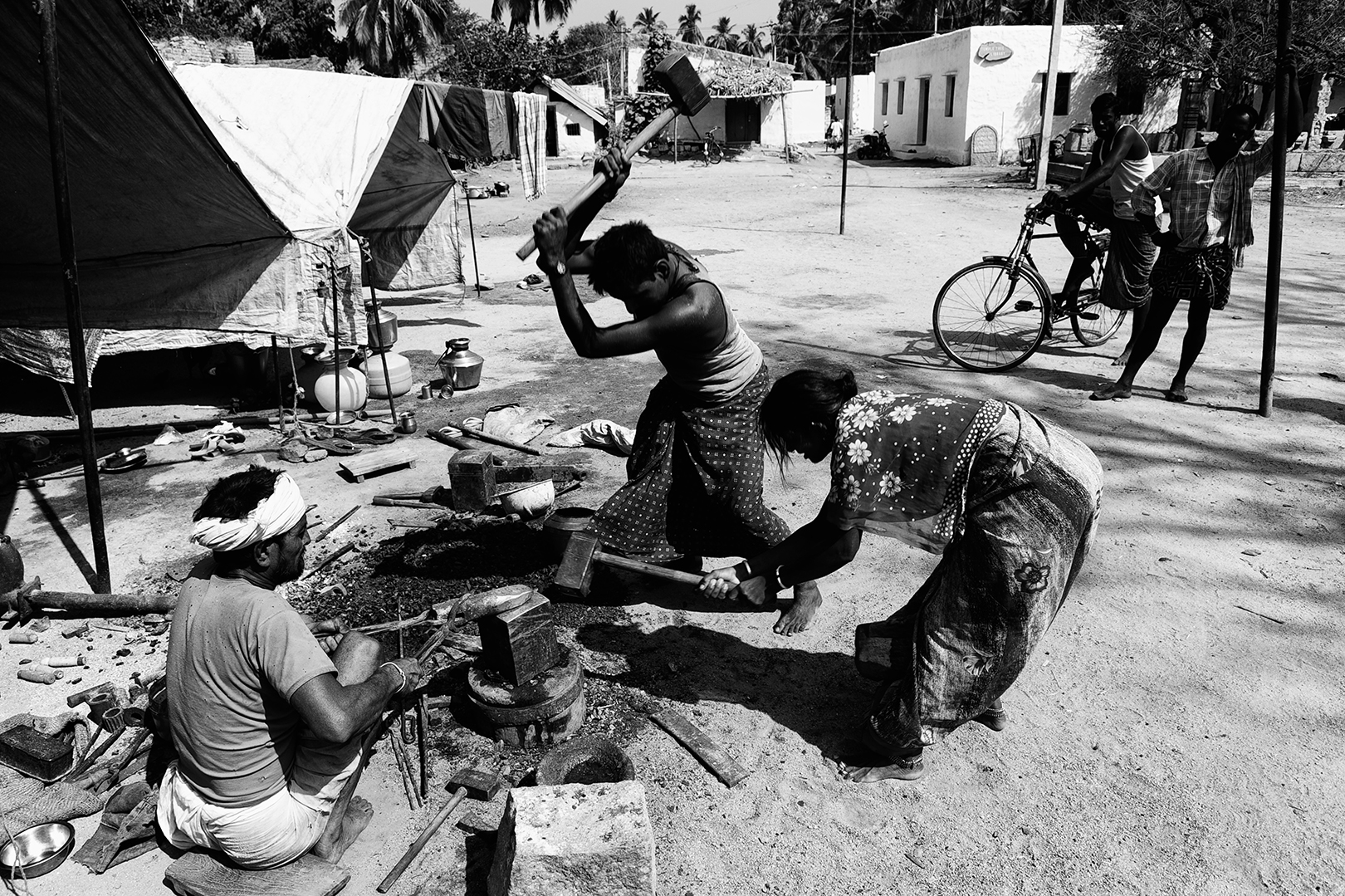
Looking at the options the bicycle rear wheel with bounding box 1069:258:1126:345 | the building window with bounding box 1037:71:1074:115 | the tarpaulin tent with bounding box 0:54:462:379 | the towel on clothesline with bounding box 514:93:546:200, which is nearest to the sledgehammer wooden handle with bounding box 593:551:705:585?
the tarpaulin tent with bounding box 0:54:462:379

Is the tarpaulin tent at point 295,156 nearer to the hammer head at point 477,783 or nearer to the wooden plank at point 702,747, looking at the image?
the hammer head at point 477,783

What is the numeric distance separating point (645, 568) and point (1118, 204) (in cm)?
498

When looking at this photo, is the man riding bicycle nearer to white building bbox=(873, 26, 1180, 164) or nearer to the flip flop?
the flip flop

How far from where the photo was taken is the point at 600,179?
3619 millimetres

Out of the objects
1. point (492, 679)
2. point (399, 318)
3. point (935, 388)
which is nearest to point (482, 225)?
point (399, 318)

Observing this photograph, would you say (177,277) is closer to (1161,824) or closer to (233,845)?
(233,845)

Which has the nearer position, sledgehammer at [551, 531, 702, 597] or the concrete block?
the concrete block

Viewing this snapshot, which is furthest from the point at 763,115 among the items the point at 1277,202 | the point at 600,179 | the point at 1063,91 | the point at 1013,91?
the point at 600,179

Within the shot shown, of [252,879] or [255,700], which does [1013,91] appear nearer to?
[255,700]

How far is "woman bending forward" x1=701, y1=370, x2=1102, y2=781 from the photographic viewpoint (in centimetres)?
250

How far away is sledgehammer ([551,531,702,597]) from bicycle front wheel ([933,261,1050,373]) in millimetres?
4203

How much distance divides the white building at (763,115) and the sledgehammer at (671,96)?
35640 mm

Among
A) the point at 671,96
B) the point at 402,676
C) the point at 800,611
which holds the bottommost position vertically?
the point at 800,611

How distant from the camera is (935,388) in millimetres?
6602
